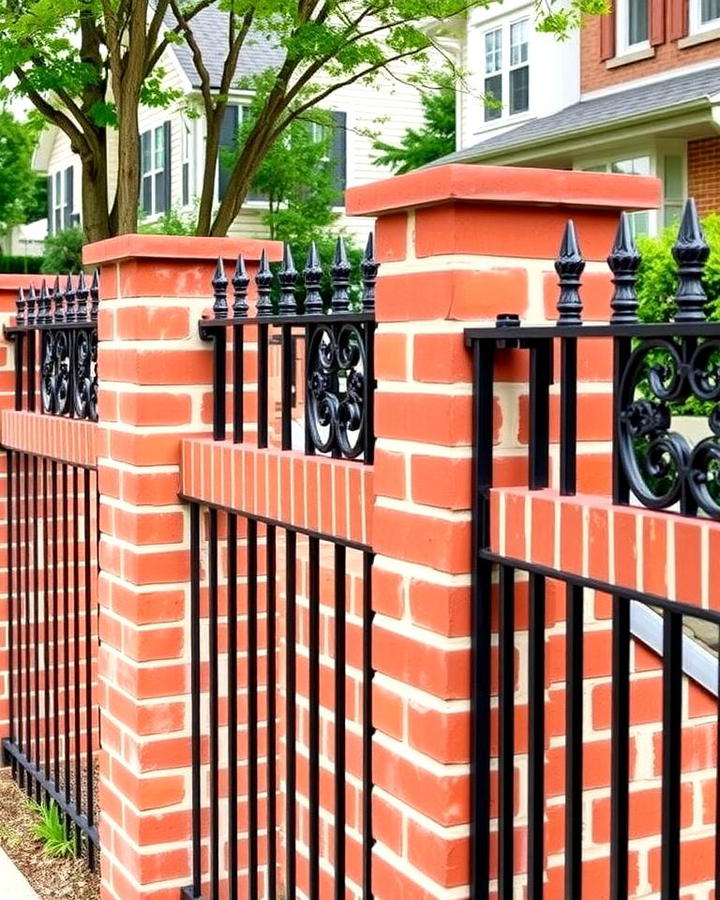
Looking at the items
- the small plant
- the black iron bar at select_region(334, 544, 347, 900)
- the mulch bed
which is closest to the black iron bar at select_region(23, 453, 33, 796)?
the mulch bed

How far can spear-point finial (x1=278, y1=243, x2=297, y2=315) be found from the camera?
118 inches

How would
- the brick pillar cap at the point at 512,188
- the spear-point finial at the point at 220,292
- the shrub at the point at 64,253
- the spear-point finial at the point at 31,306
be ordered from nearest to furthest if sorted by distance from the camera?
the brick pillar cap at the point at 512,188
the spear-point finial at the point at 220,292
the spear-point finial at the point at 31,306
the shrub at the point at 64,253

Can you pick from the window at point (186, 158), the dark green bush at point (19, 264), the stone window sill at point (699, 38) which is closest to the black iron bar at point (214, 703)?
the stone window sill at point (699, 38)

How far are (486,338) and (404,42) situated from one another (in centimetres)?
964

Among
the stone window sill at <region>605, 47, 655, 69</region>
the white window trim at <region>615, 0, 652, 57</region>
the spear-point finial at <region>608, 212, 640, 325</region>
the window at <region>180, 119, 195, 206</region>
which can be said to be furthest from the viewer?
the window at <region>180, 119, 195, 206</region>

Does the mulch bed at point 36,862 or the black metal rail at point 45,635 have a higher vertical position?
the black metal rail at point 45,635

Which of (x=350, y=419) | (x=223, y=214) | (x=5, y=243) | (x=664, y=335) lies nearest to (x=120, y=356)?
(x=350, y=419)

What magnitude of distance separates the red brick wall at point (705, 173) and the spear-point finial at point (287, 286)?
16039 millimetres

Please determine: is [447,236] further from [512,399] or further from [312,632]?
[312,632]

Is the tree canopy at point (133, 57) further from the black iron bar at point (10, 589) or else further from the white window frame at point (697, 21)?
the white window frame at point (697, 21)

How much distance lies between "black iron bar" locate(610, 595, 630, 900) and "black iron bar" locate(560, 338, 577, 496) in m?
0.23

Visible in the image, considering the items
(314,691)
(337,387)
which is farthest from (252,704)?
(337,387)

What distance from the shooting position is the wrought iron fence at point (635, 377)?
1818mm

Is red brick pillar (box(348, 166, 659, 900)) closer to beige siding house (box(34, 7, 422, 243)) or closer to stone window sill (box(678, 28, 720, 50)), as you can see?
stone window sill (box(678, 28, 720, 50))
